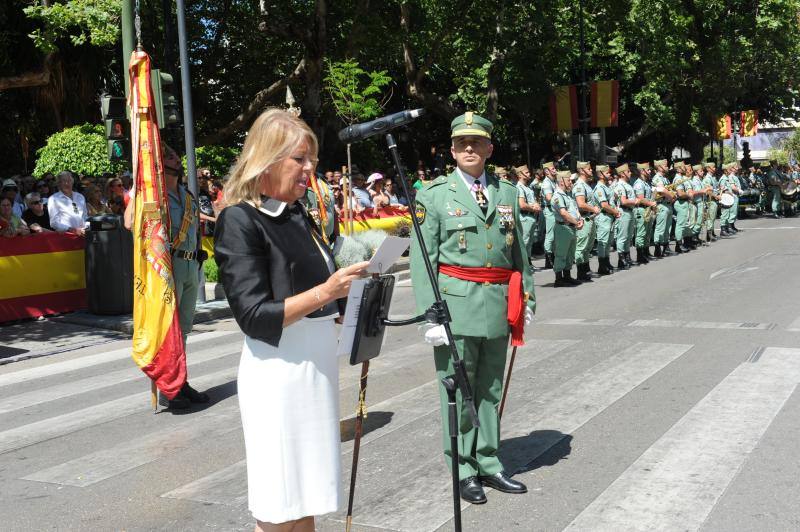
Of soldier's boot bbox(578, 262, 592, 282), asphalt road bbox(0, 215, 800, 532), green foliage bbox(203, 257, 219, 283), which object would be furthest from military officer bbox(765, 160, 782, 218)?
green foliage bbox(203, 257, 219, 283)

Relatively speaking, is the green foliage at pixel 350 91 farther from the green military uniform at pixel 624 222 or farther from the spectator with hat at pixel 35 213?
the spectator with hat at pixel 35 213

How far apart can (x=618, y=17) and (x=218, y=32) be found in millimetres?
13641

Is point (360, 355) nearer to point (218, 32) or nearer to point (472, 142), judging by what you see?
point (472, 142)

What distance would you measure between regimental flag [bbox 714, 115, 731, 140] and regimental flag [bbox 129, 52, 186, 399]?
3669 cm

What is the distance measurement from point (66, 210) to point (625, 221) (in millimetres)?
10146

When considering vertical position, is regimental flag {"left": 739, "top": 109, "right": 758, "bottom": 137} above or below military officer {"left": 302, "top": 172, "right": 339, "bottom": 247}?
above

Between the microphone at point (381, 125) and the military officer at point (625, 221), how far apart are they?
14.3 metres

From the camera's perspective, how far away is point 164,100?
11609 mm

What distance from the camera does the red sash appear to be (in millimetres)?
4855

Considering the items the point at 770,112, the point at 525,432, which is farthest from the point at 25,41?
the point at 770,112

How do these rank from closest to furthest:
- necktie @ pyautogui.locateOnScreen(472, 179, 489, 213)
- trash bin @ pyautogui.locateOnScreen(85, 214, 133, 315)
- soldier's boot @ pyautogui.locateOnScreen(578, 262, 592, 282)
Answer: necktie @ pyautogui.locateOnScreen(472, 179, 489, 213)
trash bin @ pyautogui.locateOnScreen(85, 214, 133, 315)
soldier's boot @ pyautogui.locateOnScreen(578, 262, 592, 282)

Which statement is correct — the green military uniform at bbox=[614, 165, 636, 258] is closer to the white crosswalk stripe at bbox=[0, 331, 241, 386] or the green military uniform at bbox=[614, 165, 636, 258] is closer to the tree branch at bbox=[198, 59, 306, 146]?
the white crosswalk stripe at bbox=[0, 331, 241, 386]

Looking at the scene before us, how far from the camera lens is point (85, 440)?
252 inches

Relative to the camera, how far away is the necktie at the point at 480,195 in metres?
4.89
